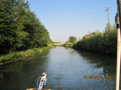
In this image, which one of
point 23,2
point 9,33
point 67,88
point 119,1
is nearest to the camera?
point 119,1

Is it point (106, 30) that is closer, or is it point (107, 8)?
point (106, 30)

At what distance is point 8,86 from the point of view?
9.35 meters

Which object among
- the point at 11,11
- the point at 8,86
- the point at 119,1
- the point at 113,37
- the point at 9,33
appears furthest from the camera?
the point at 113,37

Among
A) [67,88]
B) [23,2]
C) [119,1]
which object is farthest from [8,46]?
[119,1]

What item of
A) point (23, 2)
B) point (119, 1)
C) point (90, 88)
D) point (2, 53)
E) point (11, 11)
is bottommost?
point (90, 88)

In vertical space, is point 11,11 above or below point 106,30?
above

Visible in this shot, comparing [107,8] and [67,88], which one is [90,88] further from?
[107,8]

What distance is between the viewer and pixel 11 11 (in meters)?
20.8

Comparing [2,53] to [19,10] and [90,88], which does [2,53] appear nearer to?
[19,10]

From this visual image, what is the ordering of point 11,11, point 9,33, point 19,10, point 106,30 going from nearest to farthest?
point 9,33, point 11,11, point 19,10, point 106,30

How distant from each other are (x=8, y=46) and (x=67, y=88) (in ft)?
48.9

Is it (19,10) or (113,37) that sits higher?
(19,10)

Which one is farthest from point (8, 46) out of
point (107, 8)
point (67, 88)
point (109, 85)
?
point (107, 8)

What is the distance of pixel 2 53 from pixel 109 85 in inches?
670
